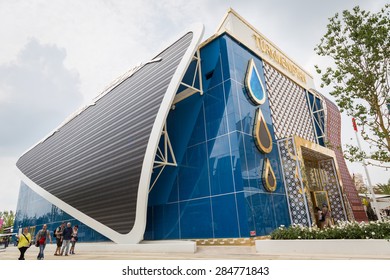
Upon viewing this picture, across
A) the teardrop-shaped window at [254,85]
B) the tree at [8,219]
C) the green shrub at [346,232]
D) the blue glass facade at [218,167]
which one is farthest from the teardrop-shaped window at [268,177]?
the tree at [8,219]

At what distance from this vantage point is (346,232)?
8.49m

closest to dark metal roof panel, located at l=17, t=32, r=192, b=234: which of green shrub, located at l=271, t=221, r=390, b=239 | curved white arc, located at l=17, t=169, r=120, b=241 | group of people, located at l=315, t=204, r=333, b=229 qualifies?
curved white arc, located at l=17, t=169, r=120, b=241

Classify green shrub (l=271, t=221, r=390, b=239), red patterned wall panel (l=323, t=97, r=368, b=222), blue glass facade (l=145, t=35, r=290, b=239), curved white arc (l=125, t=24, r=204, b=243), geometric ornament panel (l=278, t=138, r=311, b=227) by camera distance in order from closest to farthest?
green shrub (l=271, t=221, r=390, b=239), blue glass facade (l=145, t=35, r=290, b=239), curved white arc (l=125, t=24, r=204, b=243), geometric ornament panel (l=278, t=138, r=311, b=227), red patterned wall panel (l=323, t=97, r=368, b=222)

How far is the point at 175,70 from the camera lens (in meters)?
13.9

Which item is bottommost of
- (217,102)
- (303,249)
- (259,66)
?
(303,249)

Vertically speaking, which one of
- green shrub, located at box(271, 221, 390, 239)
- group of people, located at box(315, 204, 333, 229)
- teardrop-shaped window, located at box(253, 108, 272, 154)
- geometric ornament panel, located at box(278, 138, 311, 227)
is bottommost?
green shrub, located at box(271, 221, 390, 239)

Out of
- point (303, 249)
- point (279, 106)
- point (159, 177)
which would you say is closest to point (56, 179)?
point (159, 177)

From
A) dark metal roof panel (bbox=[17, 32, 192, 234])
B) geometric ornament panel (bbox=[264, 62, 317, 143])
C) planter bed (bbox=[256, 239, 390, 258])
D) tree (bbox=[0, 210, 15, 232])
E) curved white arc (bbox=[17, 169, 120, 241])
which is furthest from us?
tree (bbox=[0, 210, 15, 232])

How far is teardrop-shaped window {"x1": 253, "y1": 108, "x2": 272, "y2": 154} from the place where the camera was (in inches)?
578

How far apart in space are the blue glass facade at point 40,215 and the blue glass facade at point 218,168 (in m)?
7.75

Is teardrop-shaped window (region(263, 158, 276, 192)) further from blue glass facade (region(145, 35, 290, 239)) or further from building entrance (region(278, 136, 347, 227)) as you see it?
building entrance (region(278, 136, 347, 227))

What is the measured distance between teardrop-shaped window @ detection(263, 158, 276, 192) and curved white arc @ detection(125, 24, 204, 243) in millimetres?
5884

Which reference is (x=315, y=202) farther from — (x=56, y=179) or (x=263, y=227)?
(x=56, y=179)
